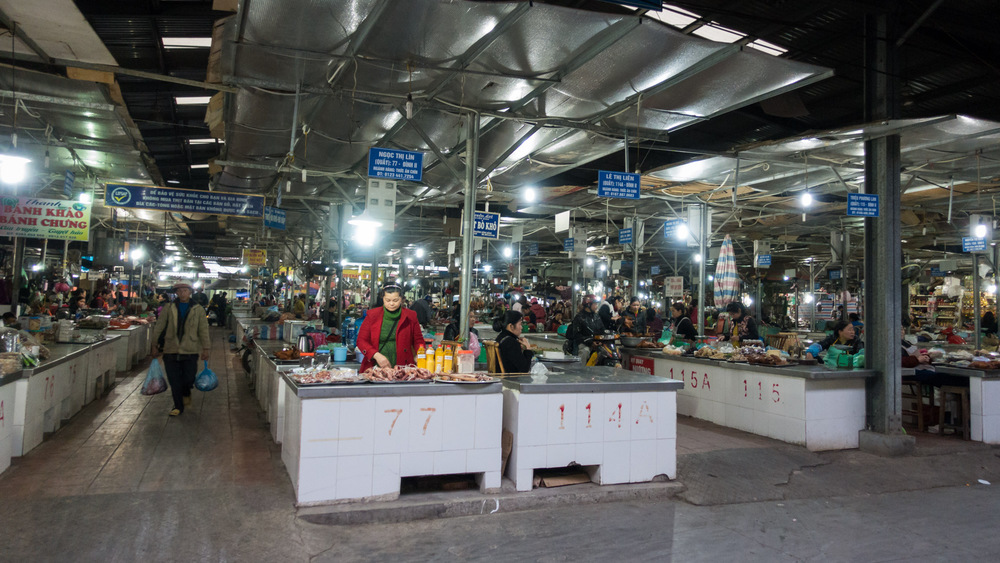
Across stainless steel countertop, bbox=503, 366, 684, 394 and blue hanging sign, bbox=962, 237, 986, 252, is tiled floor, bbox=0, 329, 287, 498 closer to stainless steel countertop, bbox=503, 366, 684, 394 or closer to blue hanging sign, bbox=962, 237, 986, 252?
stainless steel countertop, bbox=503, 366, 684, 394

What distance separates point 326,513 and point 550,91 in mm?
5142

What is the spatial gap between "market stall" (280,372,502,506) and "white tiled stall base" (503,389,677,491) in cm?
25

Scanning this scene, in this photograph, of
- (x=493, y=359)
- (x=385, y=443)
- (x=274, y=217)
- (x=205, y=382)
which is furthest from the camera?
(x=274, y=217)

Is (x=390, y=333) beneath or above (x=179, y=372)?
above

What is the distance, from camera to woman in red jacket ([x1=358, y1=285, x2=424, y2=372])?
583 centimetres

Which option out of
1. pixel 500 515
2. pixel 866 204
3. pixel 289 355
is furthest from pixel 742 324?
pixel 289 355

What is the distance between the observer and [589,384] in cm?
539

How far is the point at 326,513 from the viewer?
4500mm

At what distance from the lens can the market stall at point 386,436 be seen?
4633 millimetres

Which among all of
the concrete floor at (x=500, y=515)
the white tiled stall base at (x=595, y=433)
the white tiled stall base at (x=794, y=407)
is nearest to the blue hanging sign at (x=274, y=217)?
the concrete floor at (x=500, y=515)

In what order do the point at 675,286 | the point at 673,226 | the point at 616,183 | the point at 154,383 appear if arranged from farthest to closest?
the point at 675,286 → the point at 673,226 → the point at 616,183 → the point at 154,383

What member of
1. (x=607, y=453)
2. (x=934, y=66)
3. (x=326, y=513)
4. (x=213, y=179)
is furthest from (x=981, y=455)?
(x=213, y=179)

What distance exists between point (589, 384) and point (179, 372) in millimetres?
5960

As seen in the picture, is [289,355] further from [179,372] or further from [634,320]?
[634,320]
